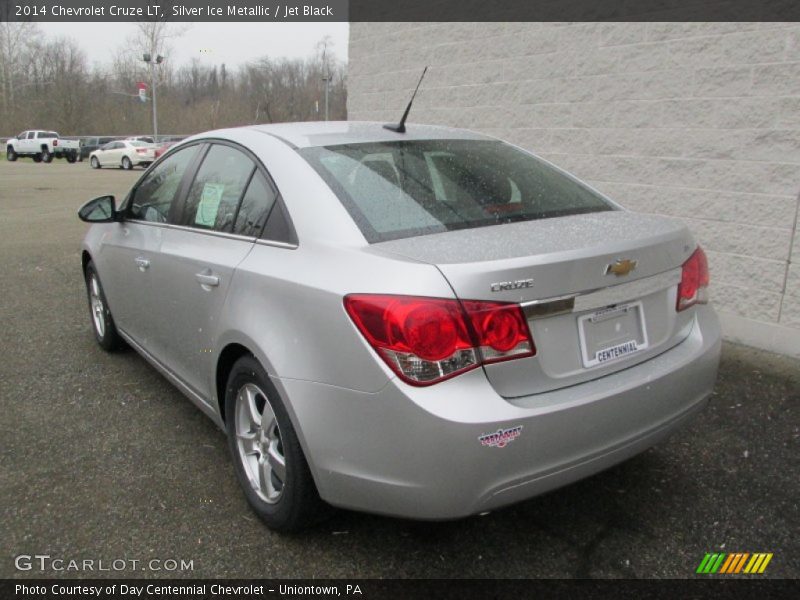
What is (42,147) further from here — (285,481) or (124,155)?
(285,481)

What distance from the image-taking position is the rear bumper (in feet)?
6.66

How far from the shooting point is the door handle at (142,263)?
11.9 feet

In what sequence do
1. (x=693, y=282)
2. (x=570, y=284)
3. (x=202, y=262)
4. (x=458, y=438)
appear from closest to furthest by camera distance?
1. (x=458, y=438)
2. (x=570, y=284)
3. (x=693, y=282)
4. (x=202, y=262)

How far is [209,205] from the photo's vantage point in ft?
10.7

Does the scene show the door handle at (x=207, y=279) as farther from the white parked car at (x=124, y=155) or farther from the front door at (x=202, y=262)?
the white parked car at (x=124, y=155)

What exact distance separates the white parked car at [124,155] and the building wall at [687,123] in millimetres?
32649

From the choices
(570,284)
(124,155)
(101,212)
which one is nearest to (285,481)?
(570,284)

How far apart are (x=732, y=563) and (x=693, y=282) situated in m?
1.05

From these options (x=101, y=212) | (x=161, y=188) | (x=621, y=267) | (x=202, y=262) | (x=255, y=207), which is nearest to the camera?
(x=621, y=267)

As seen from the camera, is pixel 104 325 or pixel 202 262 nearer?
pixel 202 262

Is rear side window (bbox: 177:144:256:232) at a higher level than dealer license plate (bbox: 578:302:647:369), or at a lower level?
higher

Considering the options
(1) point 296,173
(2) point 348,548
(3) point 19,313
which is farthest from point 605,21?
(3) point 19,313

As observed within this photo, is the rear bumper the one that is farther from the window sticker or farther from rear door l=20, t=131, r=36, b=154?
rear door l=20, t=131, r=36, b=154

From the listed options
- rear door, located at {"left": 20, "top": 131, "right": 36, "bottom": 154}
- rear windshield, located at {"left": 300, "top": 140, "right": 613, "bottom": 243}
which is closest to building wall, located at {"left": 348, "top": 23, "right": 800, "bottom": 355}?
rear windshield, located at {"left": 300, "top": 140, "right": 613, "bottom": 243}
